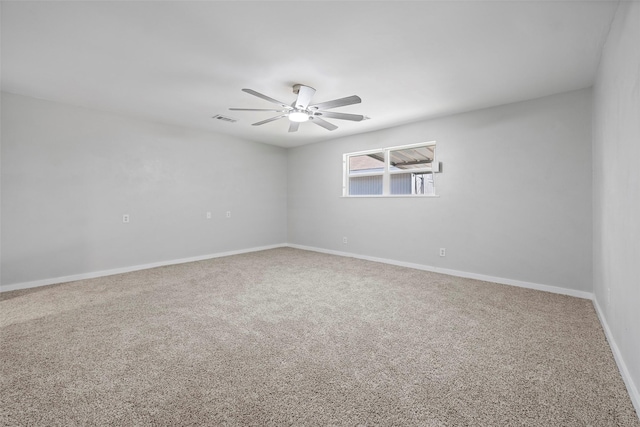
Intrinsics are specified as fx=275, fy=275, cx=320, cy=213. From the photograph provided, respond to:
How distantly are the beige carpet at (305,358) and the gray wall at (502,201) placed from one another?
0.53 meters

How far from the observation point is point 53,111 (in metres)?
3.65

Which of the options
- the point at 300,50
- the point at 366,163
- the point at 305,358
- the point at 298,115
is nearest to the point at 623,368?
the point at 305,358

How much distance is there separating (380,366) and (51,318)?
301cm

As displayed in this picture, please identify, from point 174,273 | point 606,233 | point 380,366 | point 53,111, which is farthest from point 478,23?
point 53,111

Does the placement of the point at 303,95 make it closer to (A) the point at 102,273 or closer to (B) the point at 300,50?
(B) the point at 300,50

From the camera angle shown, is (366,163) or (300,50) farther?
(366,163)

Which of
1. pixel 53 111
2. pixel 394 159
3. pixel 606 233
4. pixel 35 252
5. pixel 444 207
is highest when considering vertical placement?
Result: pixel 53 111

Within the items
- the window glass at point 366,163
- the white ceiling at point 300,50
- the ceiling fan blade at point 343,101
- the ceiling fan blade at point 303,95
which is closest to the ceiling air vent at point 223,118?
the white ceiling at point 300,50

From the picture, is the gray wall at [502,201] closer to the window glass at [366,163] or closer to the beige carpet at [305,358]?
the window glass at [366,163]

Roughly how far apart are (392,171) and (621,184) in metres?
3.22

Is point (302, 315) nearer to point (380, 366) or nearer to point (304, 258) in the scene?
point (380, 366)

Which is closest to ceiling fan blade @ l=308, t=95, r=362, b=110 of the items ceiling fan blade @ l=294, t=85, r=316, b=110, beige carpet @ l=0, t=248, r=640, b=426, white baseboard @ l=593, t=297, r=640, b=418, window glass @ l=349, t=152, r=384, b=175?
ceiling fan blade @ l=294, t=85, r=316, b=110

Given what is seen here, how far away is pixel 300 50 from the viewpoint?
2400mm

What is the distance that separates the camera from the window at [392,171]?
4.54 m
